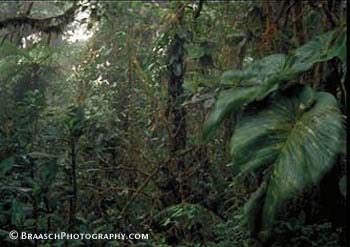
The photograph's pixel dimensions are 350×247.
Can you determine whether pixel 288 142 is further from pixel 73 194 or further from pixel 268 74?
pixel 73 194

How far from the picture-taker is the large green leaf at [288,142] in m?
2.06

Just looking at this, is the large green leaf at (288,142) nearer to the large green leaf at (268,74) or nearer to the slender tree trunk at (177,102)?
the large green leaf at (268,74)

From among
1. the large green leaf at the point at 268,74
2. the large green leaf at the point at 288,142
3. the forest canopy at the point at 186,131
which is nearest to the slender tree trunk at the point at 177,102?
the forest canopy at the point at 186,131

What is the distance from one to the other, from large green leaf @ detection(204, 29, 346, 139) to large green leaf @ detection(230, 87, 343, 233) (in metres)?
0.09

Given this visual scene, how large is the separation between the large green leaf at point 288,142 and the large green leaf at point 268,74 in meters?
0.09

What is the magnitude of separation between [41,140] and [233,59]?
6.94 ft

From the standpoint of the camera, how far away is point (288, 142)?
2227 mm

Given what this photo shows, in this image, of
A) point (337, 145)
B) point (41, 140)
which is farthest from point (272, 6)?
point (41, 140)

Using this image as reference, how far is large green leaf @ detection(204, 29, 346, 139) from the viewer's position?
255cm

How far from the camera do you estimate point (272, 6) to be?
3.79m

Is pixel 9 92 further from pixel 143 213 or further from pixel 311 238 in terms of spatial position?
pixel 311 238

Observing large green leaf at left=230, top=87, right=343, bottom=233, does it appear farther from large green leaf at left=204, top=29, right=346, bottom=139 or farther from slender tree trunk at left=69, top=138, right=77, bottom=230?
slender tree trunk at left=69, top=138, right=77, bottom=230

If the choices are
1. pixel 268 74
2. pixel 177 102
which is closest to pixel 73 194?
pixel 177 102

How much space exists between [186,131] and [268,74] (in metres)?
2.06
